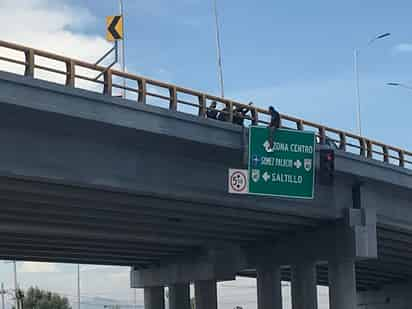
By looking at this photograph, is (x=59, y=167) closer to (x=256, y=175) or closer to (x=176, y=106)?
(x=176, y=106)

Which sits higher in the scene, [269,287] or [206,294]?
[269,287]

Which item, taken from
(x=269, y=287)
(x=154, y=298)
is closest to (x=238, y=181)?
(x=269, y=287)

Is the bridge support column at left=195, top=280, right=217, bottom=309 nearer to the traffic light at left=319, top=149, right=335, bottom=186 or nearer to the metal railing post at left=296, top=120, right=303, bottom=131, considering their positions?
the metal railing post at left=296, top=120, right=303, bottom=131

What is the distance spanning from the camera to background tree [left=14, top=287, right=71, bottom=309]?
118500mm

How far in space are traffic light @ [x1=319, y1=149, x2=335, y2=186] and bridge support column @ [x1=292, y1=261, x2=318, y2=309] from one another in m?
12.2

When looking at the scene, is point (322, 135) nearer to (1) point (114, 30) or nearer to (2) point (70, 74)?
(1) point (114, 30)

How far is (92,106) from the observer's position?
2705cm

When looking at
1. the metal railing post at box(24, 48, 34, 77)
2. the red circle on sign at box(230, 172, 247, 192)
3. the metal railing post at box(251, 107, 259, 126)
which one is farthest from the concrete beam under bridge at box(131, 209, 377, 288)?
the metal railing post at box(24, 48, 34, 77)

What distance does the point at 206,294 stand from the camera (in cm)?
5312

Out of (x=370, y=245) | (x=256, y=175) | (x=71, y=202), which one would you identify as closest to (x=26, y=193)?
(x=71, y=202)

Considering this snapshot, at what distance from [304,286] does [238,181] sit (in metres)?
15.9

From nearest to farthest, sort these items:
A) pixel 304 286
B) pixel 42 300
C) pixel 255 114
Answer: pixel 255 114 < pixel 304 286 < pixel 42 300

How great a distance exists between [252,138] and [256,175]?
1353 mm

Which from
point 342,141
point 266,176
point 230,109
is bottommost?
point 266,176
